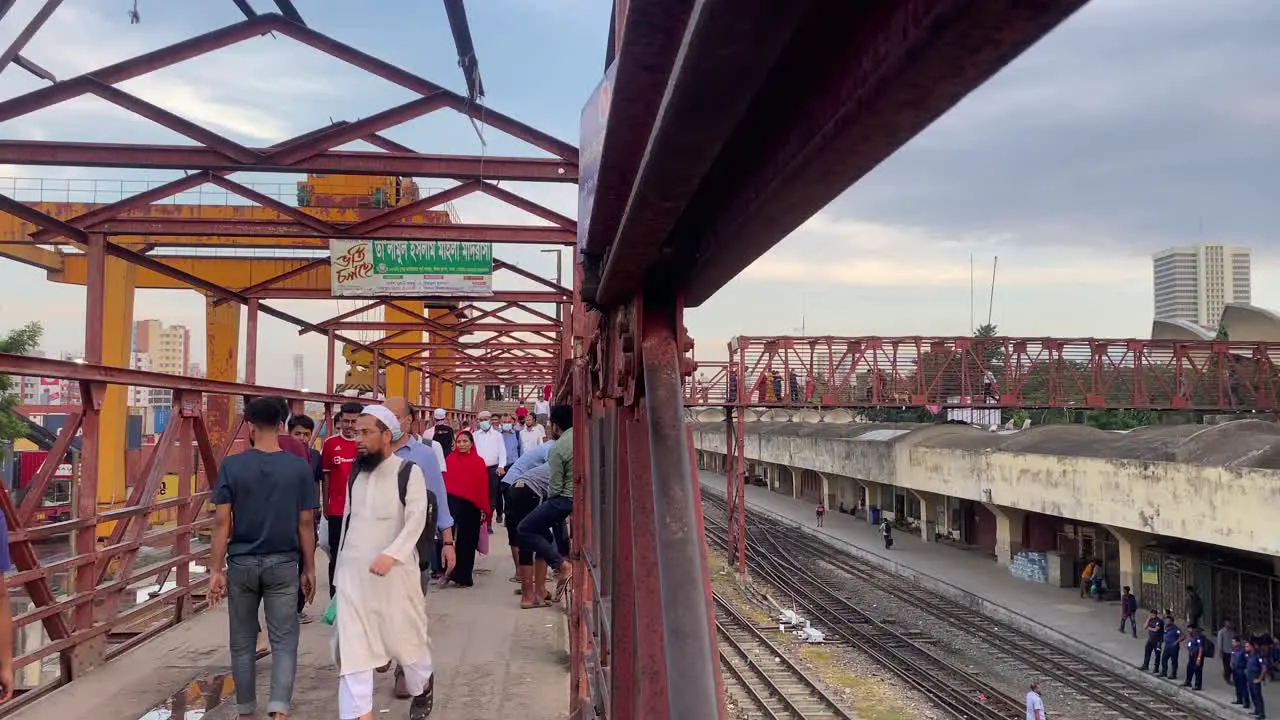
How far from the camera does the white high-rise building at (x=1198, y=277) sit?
15688 cm

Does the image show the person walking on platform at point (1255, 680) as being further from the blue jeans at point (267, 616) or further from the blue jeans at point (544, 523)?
the blue jeans at point (267, 616)

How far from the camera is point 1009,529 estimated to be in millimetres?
25812

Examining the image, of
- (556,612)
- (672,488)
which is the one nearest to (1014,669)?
(556,612)

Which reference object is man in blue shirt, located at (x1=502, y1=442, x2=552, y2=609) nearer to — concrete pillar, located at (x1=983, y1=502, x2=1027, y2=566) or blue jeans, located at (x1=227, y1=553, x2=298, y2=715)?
blue jeans, located at (x1=227, y1=553, x2=298, y2=715)

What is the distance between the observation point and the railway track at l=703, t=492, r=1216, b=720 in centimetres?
1501

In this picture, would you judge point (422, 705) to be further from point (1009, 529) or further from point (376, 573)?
point (1009, 529)

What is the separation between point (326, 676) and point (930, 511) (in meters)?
29.3

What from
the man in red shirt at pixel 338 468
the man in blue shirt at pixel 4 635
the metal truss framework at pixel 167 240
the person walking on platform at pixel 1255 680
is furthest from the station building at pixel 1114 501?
the man in blue shirt at pixel 4 635

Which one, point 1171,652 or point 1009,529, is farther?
point 1009,529

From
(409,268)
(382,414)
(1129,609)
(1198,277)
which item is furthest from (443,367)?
(1198,277)

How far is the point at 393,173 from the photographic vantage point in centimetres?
900

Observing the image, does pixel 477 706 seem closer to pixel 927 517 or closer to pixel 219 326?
pixel 219 326

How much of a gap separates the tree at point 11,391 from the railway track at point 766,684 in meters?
A: 15.3

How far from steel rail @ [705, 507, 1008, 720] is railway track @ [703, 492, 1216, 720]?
0.13 meters
